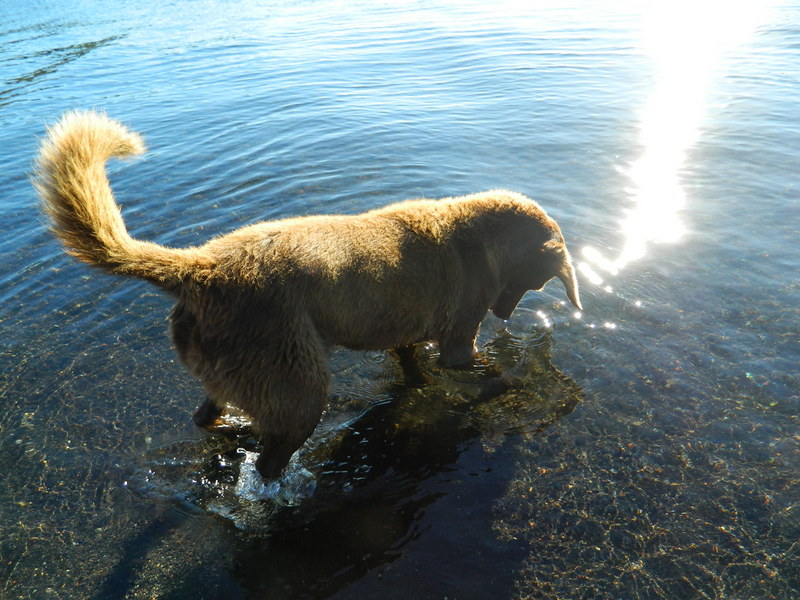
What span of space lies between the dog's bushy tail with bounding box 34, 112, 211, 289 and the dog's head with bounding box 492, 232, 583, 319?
3.01 m

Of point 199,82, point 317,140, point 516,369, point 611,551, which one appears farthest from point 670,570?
point 199,82

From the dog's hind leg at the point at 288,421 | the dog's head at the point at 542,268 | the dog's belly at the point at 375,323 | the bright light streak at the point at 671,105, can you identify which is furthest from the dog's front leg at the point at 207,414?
the bright light streak at the point at 671,105

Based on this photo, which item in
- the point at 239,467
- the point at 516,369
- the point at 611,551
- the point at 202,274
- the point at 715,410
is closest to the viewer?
the point at 202,274

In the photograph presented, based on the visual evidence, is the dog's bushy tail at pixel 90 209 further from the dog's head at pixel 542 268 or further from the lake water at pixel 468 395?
the dog's head at pixel 542 268

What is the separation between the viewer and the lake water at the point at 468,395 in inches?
156

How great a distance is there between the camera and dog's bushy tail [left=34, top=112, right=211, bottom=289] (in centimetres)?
348

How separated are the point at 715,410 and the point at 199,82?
601 inches

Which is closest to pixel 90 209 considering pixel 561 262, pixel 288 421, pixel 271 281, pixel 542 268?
pixel 271 281

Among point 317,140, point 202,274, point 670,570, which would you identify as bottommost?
point 670,570

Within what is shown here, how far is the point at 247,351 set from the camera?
382 cm

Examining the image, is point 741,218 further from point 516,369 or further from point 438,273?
point 438,273

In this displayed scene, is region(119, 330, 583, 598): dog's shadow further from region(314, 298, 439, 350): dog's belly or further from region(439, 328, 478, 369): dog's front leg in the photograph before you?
region(314, 298, 439, 350): dog's belly

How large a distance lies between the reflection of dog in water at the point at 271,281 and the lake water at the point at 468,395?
0.71m

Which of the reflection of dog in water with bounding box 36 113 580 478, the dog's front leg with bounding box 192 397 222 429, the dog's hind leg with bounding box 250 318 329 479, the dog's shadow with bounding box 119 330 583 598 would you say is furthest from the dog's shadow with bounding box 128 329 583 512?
the dog's hind leg with bounding box 250 318 329 479
